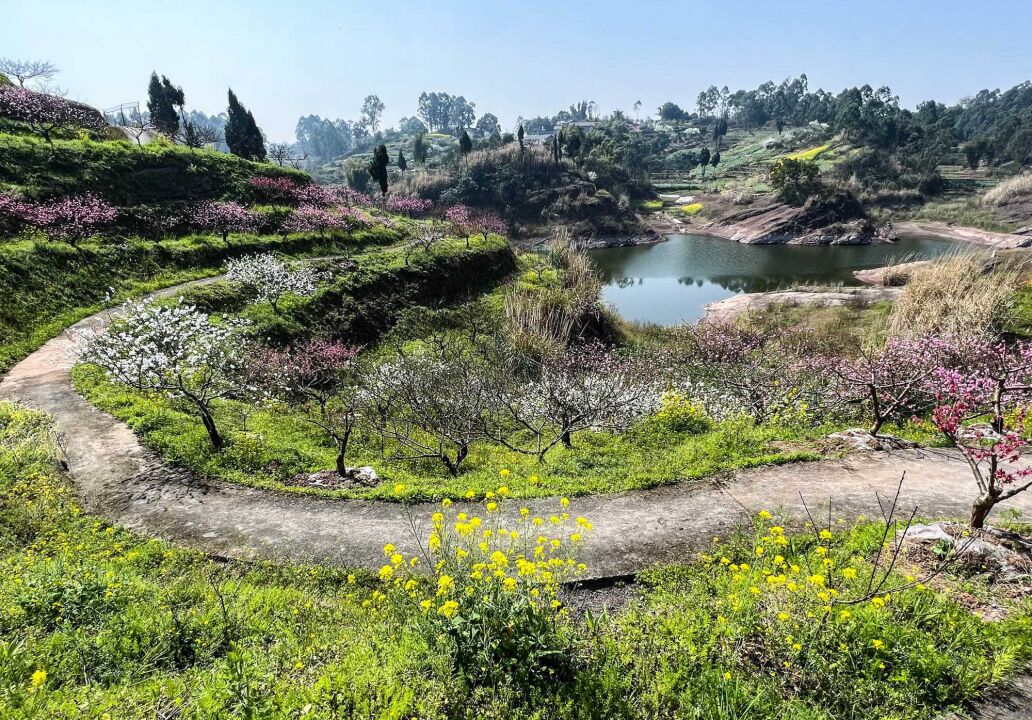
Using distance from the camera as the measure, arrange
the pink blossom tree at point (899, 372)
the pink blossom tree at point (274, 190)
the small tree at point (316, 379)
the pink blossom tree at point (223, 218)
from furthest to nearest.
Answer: the pink blossom tree at point (274, 190) < the pink blossom tree at point (223, 218) < the small tree at point (316, 379) < the pink blossom tree at point (899, 372)

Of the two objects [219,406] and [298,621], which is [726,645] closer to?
[298,621]

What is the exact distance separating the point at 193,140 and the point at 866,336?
5151 centimetres

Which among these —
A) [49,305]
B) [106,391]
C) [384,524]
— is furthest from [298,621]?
[49,305]

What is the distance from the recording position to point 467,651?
4.60m

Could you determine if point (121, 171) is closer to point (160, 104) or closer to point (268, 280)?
point (268, 280)

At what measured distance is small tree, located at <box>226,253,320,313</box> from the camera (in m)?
23.6

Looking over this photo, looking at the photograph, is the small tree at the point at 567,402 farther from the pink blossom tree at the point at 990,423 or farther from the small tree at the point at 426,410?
the pink blossom tree at the point at 990,423

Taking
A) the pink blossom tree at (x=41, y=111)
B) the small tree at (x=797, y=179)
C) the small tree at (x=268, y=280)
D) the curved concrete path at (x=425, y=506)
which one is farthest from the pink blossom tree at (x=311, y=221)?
the small tree at (x=797, y=179)

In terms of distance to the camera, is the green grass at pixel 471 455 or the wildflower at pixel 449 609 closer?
the wildflower at pixel 449 609

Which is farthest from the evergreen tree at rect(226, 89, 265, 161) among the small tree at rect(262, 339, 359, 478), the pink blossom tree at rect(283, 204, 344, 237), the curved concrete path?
the curved concrete path

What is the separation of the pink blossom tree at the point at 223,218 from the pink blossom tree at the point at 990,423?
34.4 m

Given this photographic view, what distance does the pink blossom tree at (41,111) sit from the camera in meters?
32.1

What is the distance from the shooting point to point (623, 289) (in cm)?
4962

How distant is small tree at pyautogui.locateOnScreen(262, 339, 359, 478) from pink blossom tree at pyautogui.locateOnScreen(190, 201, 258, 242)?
1457 cm
